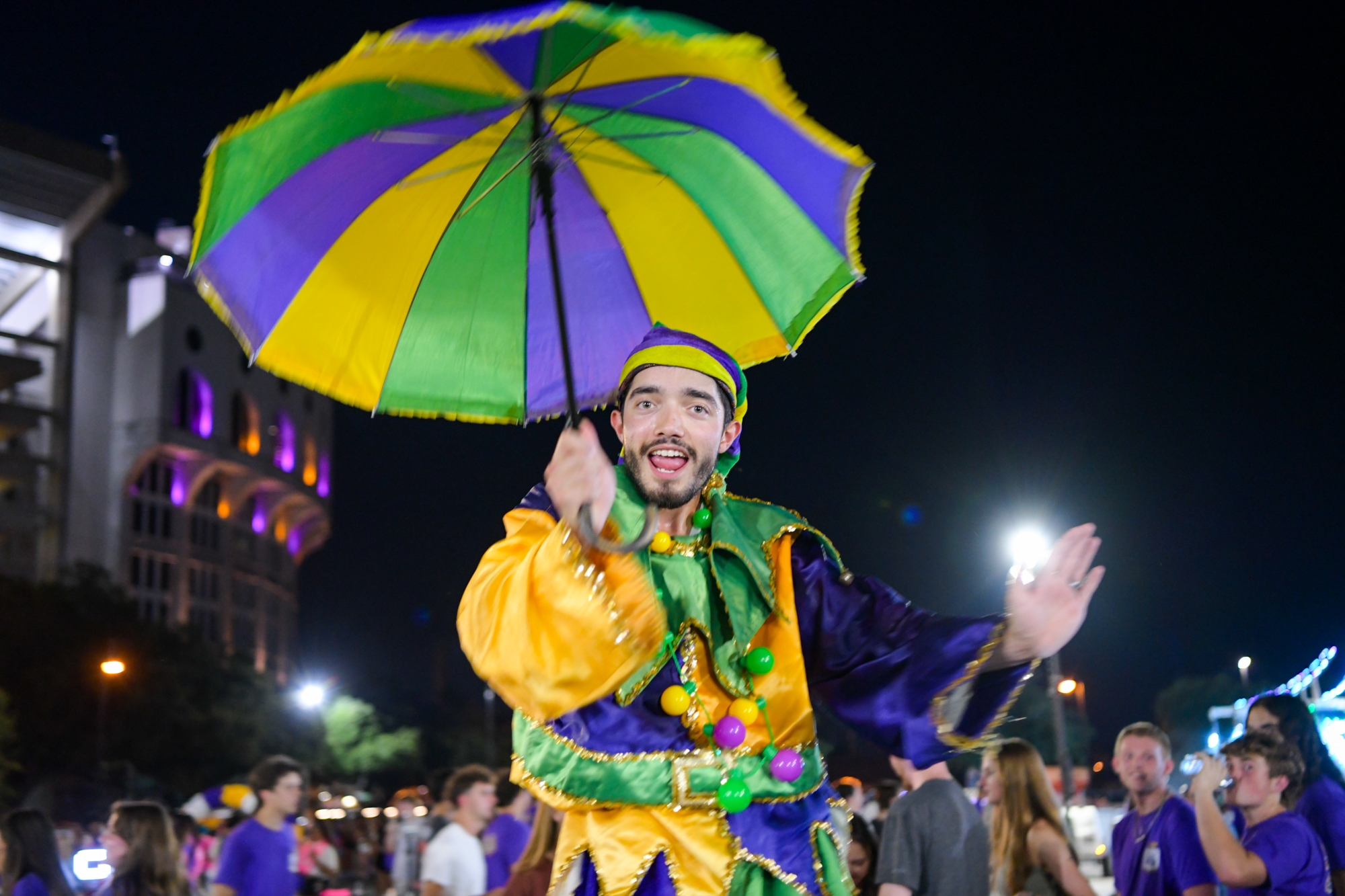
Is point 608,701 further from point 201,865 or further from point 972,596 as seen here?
point 972,596

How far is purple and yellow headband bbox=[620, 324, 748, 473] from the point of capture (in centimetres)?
291

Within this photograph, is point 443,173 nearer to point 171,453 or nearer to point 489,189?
point 489,189

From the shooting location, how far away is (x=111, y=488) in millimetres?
58969

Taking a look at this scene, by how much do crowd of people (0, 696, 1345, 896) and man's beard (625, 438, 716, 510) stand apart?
7.39 ft

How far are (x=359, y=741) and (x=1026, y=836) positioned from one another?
62555 mm

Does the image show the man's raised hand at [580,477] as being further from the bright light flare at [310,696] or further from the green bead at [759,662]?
the bright light flare at [310,696]

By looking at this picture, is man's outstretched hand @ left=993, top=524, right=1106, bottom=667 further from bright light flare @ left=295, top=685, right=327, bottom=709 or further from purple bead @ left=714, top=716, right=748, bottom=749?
bright light flare @ left=295, top=685, right=327, bottom=709

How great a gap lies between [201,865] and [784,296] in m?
12.1

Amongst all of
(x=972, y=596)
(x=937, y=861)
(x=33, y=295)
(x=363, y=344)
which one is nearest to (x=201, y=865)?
(x=937, y=861)

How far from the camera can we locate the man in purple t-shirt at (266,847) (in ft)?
25.5

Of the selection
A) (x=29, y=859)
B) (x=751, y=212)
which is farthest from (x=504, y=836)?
(x=751, y=212)

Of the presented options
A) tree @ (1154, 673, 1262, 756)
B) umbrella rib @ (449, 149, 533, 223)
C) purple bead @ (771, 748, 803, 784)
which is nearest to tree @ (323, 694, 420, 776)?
tree @ (1154, 673, 1262, 756)

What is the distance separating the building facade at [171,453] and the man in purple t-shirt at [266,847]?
149 feet

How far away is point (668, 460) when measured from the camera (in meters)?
2.82
